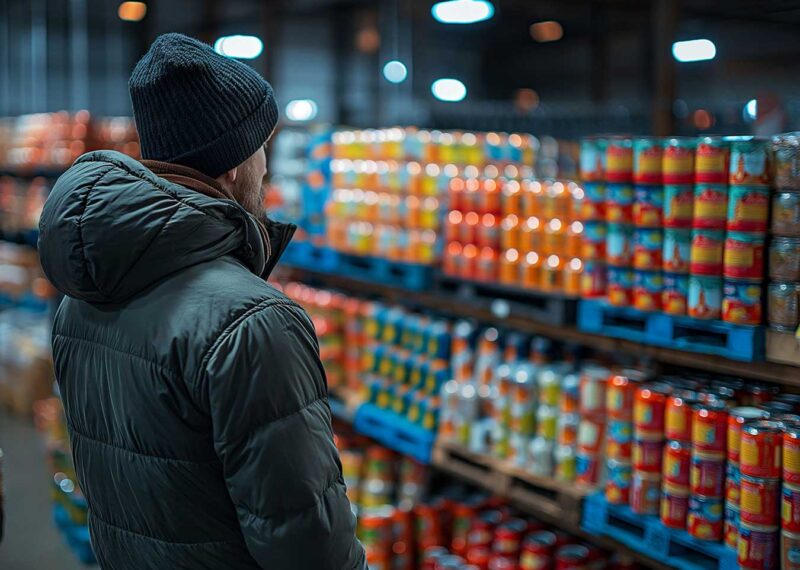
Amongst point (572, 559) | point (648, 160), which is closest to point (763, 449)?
point (648, 160)

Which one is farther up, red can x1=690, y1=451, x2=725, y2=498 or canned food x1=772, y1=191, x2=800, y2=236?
canned food x1=772, y1=191, x2=800, y2=236

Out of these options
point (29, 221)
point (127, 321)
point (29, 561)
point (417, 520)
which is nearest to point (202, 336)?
point (127, 321)

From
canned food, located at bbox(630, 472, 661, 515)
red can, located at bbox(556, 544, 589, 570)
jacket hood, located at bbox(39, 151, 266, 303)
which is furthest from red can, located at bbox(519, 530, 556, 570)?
jacket hood, located at bbox(39, 151, 266, 303)

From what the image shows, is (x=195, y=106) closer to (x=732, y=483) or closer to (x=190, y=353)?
(x=190, y=353)

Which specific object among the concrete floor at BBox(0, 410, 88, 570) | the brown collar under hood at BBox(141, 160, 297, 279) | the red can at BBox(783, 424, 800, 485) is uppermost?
the brown collar under hood at BBox(141, 160, 297, 279)

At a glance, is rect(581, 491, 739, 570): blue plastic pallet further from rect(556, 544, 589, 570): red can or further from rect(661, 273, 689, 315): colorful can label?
rect(661, 273, 689, 315): colorful can label

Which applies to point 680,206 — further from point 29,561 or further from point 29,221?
point 29,221

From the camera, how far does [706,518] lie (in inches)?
91.1

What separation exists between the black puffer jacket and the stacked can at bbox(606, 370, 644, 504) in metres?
1.16

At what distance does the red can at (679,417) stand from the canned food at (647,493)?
16 centimetres

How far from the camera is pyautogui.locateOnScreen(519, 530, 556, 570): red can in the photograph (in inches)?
119

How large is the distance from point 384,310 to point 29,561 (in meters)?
2.35

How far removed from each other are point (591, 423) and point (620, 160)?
0.81 meters

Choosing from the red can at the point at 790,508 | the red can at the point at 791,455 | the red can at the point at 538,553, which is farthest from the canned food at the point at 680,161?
the red can at the point at 538,553
